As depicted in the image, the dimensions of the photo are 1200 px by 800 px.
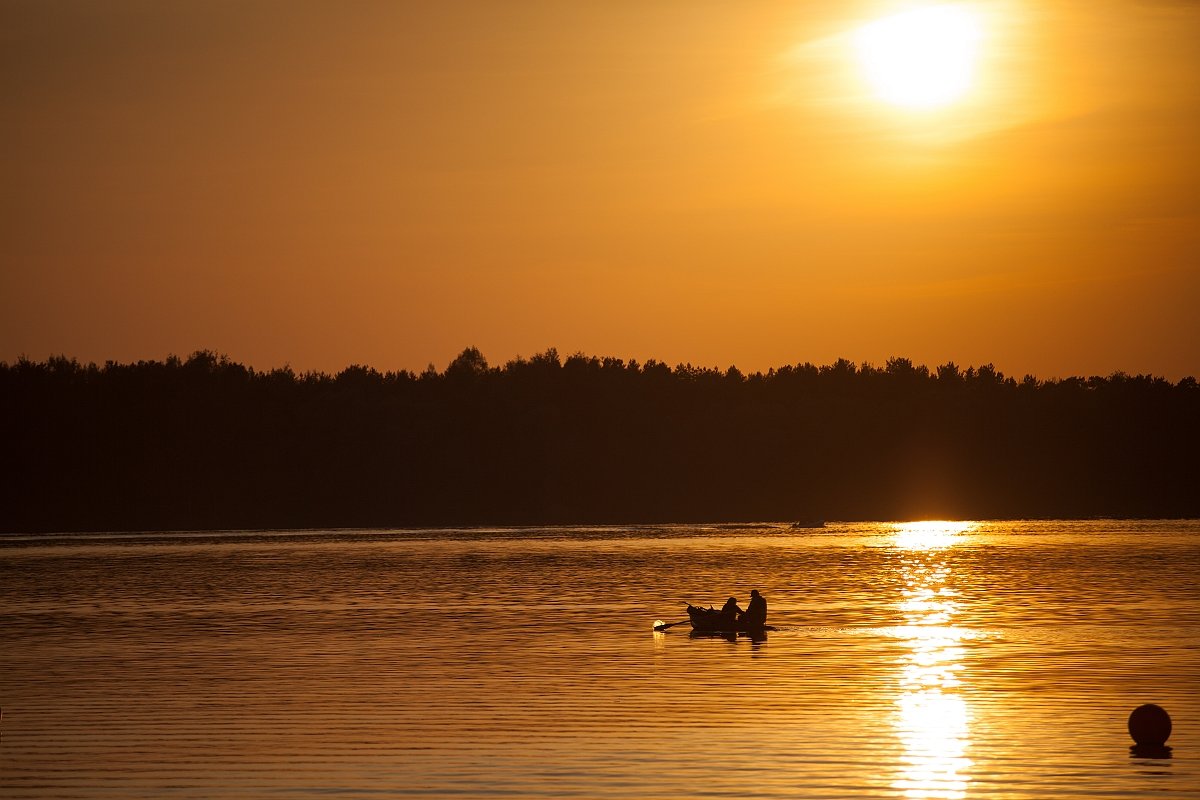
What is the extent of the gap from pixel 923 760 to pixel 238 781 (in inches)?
385

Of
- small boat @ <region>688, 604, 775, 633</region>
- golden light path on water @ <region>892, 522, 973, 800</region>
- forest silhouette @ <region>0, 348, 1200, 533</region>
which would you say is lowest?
golden light path on water @ <region>892, 522, 973, 800</region>

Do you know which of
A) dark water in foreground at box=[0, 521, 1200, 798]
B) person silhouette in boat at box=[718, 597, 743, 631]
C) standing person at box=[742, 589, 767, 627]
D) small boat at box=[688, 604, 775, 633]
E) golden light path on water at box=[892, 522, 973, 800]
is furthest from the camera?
person silhouette in boat at box=[718, 597, 743, 631]

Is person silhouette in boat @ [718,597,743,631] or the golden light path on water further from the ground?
person silhouette in boat @ [718,597,743,631]

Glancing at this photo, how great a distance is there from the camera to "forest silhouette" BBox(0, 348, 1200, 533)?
498 feet

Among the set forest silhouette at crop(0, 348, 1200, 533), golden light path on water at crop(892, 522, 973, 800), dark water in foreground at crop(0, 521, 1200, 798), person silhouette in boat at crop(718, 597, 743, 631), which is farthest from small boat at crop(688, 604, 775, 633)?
forest silhouette at crop(0, 348, 1200, 533)

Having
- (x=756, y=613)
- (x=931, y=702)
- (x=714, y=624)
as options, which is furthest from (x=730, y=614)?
(x=931, y=702)

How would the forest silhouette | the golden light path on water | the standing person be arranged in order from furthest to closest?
the forest silhouette, the standing person, the golden light path on water

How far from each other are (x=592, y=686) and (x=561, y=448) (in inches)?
5449

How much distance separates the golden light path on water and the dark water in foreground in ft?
0.28

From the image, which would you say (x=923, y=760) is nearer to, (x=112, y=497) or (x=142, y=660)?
(x=142, y=660)

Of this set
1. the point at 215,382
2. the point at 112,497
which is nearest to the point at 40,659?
the point at 112,497

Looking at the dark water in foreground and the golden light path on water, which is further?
the dark water in foreground

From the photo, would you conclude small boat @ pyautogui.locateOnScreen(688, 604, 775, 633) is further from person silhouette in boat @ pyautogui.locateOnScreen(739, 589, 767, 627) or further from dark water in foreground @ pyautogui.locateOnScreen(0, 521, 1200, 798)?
dark water in foreground @ pyautogui.locateOnScreen(0, 521, 1200, 798)

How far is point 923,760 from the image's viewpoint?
2356 cm
